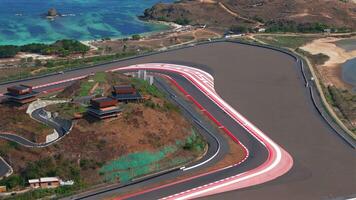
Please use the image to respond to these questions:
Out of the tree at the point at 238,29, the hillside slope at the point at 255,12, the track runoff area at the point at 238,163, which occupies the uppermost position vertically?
the hillside slope at the point at 255,12

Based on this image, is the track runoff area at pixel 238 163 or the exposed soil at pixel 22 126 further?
the exposed soil at pixel 22 126

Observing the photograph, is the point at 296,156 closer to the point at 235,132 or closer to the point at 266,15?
the point at 235,132

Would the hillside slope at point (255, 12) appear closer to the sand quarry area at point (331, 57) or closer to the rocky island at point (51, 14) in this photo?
the sand quarry area at point (331, 57)

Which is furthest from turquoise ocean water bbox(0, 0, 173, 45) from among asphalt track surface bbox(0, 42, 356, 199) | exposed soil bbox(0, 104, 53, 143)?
exposed soil bbox(0, 104, 53, 143)

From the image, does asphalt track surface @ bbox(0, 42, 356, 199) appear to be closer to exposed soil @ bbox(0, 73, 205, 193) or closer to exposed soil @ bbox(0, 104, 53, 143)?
exposed soil @ bbox(0, 73, 205, 193)

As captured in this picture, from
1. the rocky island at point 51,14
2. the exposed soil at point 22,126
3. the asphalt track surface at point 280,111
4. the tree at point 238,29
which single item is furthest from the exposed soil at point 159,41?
the exposed soil at point 22,126

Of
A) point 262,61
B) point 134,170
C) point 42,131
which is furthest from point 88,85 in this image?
point 262,61
